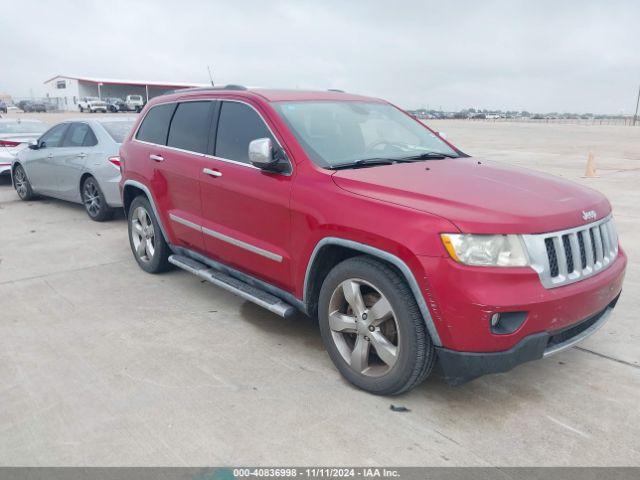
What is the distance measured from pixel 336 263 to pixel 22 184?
847cm

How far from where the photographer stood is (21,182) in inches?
392

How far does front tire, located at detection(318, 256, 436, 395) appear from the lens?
3.00 meters

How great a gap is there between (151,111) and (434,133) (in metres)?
2.83

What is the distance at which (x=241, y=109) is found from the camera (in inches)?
169

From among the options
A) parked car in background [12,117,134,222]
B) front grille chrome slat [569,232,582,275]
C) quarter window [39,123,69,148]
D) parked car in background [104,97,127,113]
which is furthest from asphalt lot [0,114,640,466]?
parked car in background [104,97,127,113]

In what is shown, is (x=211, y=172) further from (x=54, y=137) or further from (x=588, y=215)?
(x=54, y=137)

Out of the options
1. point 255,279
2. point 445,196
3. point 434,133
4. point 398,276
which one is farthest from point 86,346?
point 434,133

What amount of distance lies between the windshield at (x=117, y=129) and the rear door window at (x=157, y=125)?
2558 mm

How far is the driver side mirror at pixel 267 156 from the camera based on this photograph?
142 inches

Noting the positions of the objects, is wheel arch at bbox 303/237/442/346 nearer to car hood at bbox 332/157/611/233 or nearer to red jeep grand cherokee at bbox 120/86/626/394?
red jeep grand cherokee at bbox 120/86/626/394

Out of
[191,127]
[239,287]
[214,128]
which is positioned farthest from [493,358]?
[191,127]

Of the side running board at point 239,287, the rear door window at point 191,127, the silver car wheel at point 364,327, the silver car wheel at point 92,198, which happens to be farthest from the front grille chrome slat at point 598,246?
the silver car wheel at point 92,198

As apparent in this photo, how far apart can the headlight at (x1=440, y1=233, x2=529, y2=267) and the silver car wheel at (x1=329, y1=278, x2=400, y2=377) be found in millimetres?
509

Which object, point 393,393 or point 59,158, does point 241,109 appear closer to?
point 393,393
